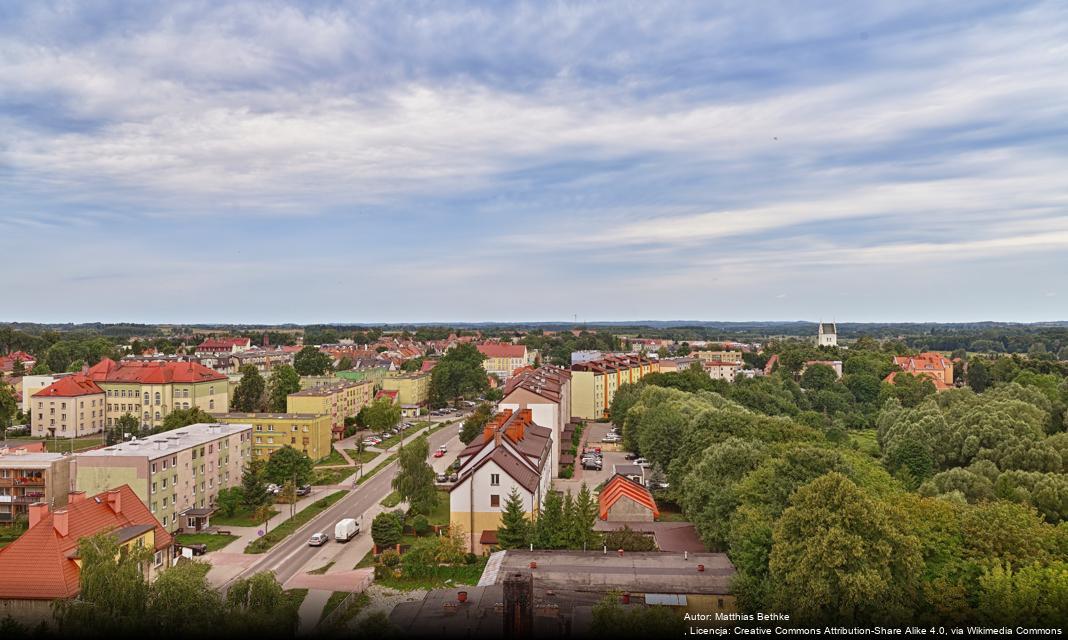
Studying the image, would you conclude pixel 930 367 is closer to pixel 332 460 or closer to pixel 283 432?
pixel 332 460

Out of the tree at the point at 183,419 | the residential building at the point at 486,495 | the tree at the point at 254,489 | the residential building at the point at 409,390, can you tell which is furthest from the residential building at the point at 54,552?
the residential building at the point at 409,390

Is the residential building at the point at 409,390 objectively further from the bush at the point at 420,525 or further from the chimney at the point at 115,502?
the chimney at the point at 115,502

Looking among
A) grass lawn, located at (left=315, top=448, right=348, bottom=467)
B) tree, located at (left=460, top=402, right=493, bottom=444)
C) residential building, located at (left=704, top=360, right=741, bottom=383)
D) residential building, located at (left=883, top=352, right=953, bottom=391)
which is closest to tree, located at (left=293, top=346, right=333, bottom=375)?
grass lawn, located at (left=315, top=448, right=348, bottom=467)

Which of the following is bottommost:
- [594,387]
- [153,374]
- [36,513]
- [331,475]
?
[331,475]

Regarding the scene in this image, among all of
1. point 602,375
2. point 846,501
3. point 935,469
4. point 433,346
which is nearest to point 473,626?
point 846,501

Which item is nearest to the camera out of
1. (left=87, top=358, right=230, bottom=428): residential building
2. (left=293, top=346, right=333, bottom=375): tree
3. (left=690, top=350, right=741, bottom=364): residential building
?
(left=87, top=358, right=230, bottom=428): residential building

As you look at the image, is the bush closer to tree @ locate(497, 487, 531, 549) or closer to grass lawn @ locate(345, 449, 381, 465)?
tree @ locate(497, 487, 531, 549)

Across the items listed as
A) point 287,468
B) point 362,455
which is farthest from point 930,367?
point 287,468
